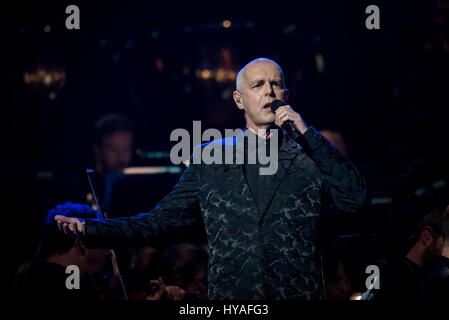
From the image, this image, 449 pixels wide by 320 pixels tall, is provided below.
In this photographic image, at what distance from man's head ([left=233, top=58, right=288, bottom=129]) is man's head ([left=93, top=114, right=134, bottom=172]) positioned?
2.71 m

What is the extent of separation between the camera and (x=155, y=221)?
2250 millimetres

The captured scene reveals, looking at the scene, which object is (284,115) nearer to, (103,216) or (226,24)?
(103,216)

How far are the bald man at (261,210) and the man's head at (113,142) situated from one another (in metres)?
2.63

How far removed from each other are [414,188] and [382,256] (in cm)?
108

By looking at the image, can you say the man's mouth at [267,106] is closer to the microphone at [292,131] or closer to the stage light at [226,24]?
the microphone at [292,131]

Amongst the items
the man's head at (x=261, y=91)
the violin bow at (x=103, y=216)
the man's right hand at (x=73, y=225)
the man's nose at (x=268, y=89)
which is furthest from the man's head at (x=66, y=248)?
the man's nose at (x=268, y=89)

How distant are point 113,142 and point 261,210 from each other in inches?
126

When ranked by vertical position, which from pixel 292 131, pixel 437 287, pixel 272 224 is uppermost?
pixel 292 131

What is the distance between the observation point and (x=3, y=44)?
5270 millimetres

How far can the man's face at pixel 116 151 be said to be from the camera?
4.78 metres

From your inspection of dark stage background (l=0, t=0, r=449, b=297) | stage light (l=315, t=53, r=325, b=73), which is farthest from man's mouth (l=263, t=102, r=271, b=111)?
stage light (l=315, t=53, r=325, b=73)

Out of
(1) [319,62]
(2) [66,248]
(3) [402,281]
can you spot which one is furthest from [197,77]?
(3) [402,281]

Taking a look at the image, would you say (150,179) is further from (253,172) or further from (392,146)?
(392,146)

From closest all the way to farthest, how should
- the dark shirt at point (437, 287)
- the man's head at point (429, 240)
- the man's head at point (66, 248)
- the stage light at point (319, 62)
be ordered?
the dark shirt at point (437, 287) < the man's head at point (66, 248) < the man's head at point (429, 240) < the stage light at point (319, 62)
